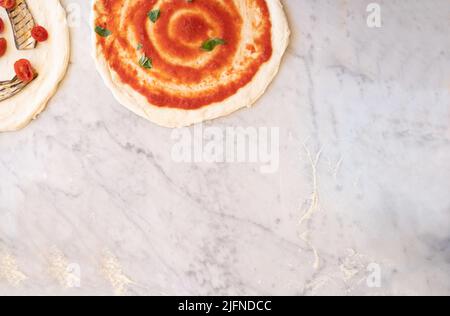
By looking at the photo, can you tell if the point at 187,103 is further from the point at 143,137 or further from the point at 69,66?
the point at 69,66

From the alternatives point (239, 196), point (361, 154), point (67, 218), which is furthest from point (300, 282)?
point (67, 218)

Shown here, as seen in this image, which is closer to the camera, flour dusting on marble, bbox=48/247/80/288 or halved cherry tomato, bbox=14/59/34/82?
halved cherry tomato, bbox=14/59/34/82

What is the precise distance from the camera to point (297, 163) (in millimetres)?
2508

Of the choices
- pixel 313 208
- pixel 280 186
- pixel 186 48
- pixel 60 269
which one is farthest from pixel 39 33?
pixel 313 208

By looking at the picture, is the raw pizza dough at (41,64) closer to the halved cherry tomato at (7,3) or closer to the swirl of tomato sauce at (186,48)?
the halved cherry tomato at (7,3)

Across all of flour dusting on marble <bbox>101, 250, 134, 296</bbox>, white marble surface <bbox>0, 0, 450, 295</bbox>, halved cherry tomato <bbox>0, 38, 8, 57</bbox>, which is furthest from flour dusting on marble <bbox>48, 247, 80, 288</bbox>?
halved cherry tomato <bbox>0, 38, 8, 57</bbox>

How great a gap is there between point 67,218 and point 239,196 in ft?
2.75

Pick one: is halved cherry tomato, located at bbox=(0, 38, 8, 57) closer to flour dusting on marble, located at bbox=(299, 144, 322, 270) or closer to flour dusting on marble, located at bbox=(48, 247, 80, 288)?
flour dusting on marble, located at bbox=(48, 247, 80, 288)

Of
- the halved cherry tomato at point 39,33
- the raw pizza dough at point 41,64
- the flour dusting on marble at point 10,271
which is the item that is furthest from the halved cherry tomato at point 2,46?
the flour dusting on marble at point 10,271

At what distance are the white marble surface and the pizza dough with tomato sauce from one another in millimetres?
83

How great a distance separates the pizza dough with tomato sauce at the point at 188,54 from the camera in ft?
8.07

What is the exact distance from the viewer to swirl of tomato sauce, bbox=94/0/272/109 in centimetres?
246

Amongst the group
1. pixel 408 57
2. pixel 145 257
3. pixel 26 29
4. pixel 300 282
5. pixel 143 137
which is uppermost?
pixel 26 29

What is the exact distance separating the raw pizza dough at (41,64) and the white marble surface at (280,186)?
6 cm
